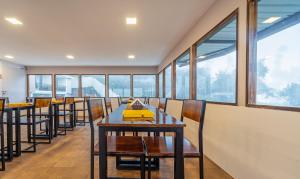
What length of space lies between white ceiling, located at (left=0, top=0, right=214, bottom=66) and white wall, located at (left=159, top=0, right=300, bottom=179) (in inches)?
27.6

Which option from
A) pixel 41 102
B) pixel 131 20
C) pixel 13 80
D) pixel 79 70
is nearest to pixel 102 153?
pixel 131 20

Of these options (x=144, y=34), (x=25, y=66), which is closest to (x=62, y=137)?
(x=144, y=34)

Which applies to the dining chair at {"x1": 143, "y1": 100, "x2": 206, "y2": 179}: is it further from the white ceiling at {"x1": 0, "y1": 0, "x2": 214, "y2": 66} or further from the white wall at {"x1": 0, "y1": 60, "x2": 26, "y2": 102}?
the white wall at {"x1": 0, "y1": 60, "x2": 26, "y2": 102}

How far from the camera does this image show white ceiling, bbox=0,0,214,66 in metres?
2.81

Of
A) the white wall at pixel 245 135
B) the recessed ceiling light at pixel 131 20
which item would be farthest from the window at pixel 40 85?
the white wall at pixel 245 135

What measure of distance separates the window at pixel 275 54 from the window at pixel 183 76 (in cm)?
225

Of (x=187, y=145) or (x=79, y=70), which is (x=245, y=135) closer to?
(x=187, y=145)

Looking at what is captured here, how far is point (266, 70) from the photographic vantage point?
182 centimetres

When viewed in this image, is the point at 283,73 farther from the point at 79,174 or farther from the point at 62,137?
the point at 62,137

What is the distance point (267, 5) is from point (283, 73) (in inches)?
26.1

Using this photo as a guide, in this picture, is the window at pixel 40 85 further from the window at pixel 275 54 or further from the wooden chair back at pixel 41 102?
the window at pixel 275 54

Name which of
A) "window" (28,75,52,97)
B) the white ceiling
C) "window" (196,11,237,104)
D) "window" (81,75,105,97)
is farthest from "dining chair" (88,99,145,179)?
"window" (28,75,52,97)

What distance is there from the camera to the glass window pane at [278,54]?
151cm

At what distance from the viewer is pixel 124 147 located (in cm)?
173
